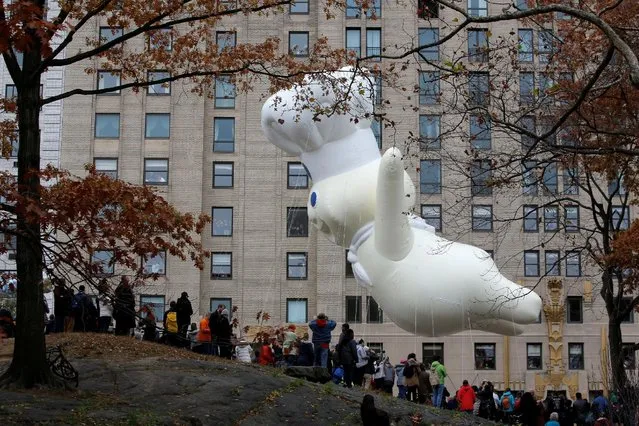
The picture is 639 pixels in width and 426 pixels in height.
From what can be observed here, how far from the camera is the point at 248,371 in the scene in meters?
22.2

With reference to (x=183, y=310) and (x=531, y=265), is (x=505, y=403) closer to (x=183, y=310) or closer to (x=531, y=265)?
(x=183, y=310)

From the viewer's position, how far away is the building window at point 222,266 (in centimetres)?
5334

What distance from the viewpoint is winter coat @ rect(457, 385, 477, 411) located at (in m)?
29.0

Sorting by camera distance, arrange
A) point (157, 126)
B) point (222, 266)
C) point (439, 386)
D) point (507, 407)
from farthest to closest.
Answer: point (157, 126) → point (222, 266) → point (507, 407) → point (439, 386)

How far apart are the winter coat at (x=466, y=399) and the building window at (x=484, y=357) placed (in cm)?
2327

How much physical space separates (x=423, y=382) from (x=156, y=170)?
101 feet

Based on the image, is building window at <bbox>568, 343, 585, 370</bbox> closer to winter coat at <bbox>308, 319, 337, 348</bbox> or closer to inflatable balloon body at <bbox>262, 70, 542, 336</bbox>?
winter coat at <bbox>308, 319, 337, 348</bbox>

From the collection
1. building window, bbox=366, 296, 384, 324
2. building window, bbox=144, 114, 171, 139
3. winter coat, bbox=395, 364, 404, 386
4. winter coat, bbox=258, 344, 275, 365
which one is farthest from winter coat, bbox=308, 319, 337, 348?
building window, bbox=144, 114, 171, 139

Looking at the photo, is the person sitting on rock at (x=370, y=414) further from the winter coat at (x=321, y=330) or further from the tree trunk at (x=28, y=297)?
the winter coat at (x=321, y=330)

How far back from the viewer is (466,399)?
95.9 ft

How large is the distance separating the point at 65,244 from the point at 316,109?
4325 millimetres

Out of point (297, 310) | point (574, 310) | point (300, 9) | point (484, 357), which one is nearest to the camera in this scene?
point (484, 357)

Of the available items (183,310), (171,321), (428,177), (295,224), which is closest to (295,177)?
(295,224)

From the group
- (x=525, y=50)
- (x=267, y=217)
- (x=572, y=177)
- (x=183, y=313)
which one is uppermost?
(x=525, y=50)
